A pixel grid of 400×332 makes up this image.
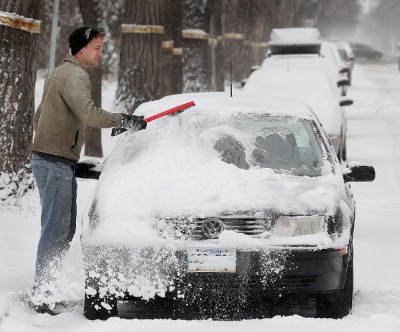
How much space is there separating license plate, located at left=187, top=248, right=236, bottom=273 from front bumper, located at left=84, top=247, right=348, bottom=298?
23 mm

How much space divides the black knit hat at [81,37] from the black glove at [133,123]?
1.74 ft

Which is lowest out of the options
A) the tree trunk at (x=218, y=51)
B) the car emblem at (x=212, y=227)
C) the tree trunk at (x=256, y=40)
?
the tree trunk at (x=256, y=40)

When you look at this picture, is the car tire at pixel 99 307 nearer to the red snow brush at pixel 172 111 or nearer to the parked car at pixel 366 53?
the red snow brush at pixel 172 111

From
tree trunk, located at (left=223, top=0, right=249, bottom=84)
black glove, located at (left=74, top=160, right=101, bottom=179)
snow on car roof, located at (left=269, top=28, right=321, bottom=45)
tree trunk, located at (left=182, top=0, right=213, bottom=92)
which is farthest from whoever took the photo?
tree trunk, located at (left=223, top=0, right=249, bottom=84)

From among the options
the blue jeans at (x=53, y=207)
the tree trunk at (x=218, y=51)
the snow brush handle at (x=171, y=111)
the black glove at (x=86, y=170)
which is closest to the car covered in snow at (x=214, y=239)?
the blue jeans at (x=53, y=207)

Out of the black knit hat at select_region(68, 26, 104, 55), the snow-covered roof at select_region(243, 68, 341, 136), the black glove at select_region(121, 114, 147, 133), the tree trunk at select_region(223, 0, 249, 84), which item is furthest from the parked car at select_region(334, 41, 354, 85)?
the black knit hat at select_region(68, 26, 104, 55)

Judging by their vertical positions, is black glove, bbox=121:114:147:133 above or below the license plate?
above

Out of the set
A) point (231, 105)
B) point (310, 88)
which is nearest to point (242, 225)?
point (231, 105)

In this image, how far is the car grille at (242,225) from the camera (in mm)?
5727

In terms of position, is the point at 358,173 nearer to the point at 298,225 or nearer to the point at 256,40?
the point at 298,225

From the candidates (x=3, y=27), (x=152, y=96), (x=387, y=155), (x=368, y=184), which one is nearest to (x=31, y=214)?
(x=3, y=27)

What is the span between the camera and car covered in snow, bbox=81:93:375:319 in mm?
5672

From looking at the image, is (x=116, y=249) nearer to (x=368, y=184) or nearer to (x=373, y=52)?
(x=368, y=184)

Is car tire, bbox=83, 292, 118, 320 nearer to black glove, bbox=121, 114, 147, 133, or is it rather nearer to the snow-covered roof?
black glove, bbox=121, 114, 147, 133
